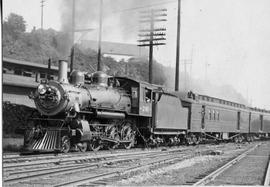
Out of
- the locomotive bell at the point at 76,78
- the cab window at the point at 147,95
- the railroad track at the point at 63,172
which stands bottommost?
the railroad track at the point at 63,172

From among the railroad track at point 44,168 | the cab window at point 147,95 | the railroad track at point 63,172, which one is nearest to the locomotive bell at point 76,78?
the cab window at point 147,95

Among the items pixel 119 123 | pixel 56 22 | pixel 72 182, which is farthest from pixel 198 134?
pixel 72 182

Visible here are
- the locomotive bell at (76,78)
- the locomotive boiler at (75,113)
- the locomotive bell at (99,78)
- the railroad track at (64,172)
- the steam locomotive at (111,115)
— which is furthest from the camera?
the locomotive bell at (99,78)

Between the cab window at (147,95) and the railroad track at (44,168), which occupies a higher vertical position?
the cab window at (147,95)

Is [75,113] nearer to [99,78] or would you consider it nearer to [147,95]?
[99,78]

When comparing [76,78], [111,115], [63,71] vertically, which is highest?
[63,71]

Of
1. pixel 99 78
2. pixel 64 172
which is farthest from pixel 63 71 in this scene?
pixel 64 172

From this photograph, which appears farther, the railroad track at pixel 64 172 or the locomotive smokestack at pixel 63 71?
the locomotive smokestack at pixel 63 71

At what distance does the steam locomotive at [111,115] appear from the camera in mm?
10547

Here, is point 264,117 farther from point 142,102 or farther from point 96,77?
point 96,77

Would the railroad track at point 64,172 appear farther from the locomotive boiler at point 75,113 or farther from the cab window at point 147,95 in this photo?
the cab window at point 147,95

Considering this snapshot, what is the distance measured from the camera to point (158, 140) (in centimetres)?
1456

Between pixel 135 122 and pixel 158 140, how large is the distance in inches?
53.2

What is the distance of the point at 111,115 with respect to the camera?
467 inches
